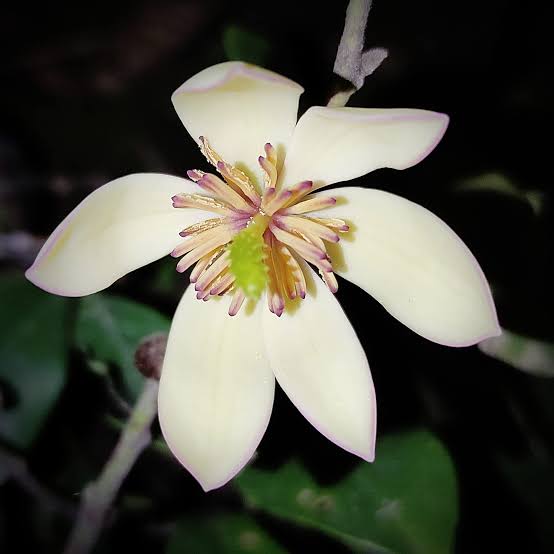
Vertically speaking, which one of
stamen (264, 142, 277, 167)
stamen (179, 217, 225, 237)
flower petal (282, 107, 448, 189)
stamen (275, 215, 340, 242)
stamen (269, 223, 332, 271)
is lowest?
stamen (179, 217, 225, 237)

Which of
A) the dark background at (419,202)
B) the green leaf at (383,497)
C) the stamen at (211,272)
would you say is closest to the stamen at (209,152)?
the stamen at (211,272)

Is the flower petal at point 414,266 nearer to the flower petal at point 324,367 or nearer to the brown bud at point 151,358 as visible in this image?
the flower petal at point 324,367

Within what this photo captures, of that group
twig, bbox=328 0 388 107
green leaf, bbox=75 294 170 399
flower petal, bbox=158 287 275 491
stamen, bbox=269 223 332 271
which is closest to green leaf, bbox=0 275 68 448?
green leaf, bbox=75 294 170 399

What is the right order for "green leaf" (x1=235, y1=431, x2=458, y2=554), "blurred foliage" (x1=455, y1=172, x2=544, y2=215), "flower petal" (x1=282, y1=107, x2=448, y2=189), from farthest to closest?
"blurred foliage" (x1=455, y1=172, x2=544, y2=215) → "green leaf" (x1=235, y1=431, x2=458, y2=554) → "flower petal" (x1=282, y1=107, x2=448, y2=189)

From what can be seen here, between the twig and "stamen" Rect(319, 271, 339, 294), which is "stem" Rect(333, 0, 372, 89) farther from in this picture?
"stamen" Rect(319, 271, 339, 294)

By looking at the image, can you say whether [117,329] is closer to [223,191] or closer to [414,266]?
[223,191]

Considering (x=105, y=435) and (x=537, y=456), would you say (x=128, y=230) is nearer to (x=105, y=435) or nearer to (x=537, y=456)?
(x=105, y=435)

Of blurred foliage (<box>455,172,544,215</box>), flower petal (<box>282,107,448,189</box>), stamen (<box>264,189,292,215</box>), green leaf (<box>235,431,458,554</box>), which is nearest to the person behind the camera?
flower petal (<box>282,107,448,189</box>)

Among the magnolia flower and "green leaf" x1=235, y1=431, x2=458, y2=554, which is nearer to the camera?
the magnolia flower

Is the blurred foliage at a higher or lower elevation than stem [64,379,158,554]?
higher
